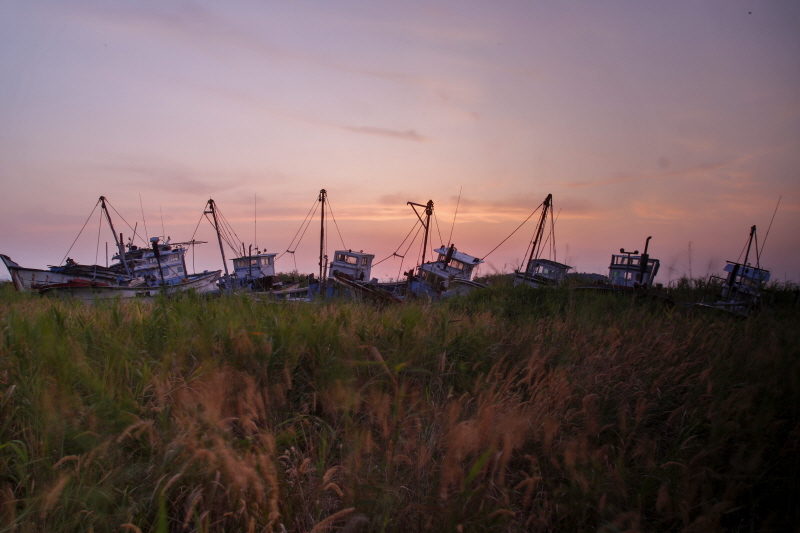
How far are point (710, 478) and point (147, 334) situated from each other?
18.4ft

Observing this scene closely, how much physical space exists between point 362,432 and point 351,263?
2717 centimetres

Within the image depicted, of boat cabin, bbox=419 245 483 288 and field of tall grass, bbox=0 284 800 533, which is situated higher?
boat cabin, bbox=419 245 483 288

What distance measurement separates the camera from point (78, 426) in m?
2.98

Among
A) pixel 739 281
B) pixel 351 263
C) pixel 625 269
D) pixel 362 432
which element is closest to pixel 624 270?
pixel 625 269

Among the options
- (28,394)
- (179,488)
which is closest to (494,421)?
(179,488)

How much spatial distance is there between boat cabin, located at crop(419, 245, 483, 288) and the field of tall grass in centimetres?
2115

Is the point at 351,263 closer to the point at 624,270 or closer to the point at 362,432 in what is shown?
the point at 624,270

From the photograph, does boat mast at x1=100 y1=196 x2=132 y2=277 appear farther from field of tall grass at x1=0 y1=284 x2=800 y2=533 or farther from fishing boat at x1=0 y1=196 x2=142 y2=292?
field of tall grass at x1=0 y1=284 x2=800 y2=533

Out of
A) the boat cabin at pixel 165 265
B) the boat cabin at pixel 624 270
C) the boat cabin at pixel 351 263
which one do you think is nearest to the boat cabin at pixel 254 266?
the boat cabin at pixel 165 265

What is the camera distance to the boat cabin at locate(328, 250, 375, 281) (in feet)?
98.2

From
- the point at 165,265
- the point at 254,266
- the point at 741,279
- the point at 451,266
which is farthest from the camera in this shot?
the point at 254,266

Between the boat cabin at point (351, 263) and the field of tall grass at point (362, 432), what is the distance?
24128 mm

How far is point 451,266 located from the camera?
27953 mm

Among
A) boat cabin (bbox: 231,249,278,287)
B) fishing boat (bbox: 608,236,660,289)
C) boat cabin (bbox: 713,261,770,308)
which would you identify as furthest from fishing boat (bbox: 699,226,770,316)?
boat cabin (bbox: 231,249,278,287)
